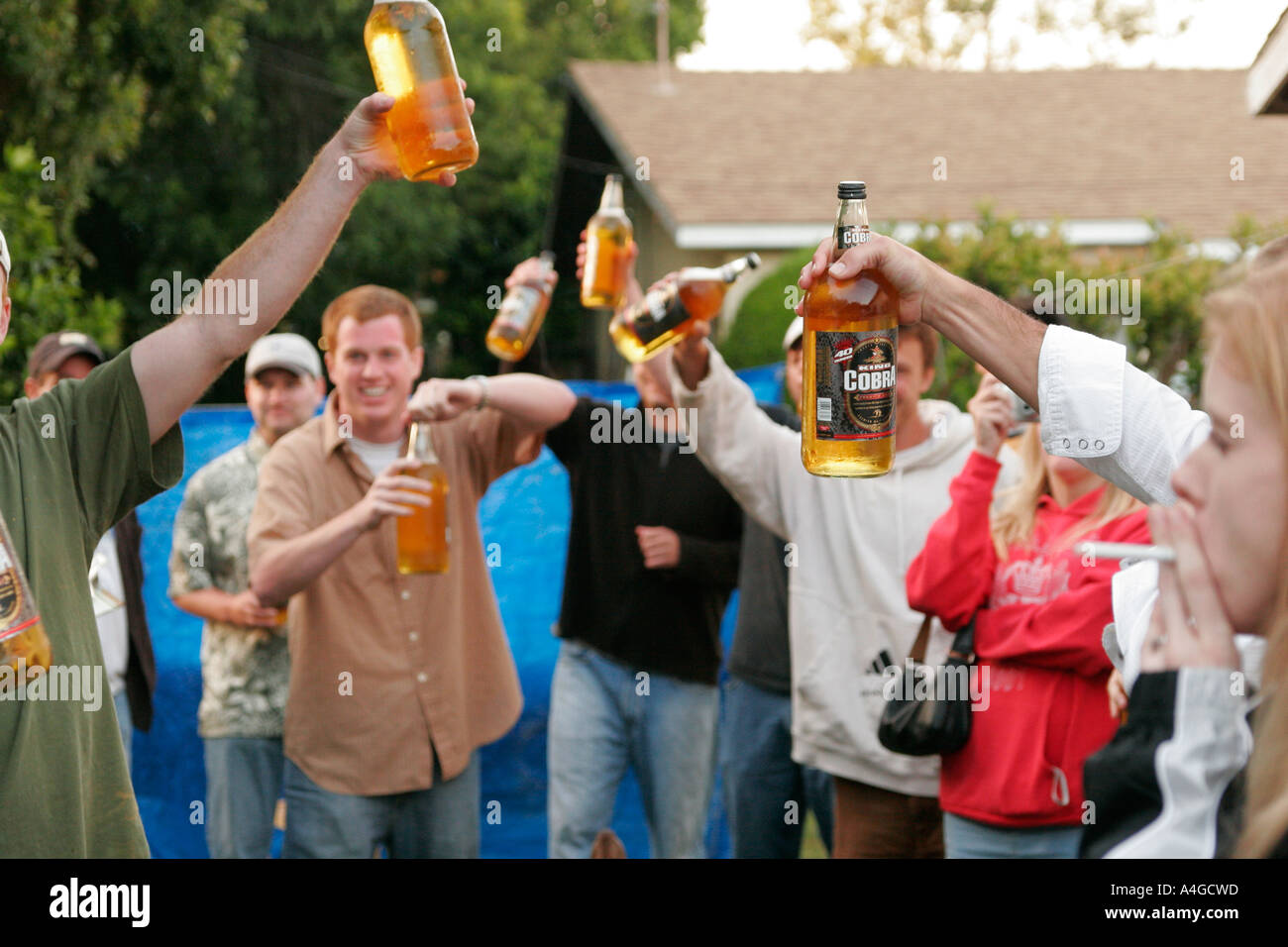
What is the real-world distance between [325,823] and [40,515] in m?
1.86

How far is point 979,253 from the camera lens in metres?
9.02

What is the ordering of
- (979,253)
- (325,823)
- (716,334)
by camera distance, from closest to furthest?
(325,823) → (979,253) → (716,334)

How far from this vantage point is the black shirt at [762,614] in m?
4.50

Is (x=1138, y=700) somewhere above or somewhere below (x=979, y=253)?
below

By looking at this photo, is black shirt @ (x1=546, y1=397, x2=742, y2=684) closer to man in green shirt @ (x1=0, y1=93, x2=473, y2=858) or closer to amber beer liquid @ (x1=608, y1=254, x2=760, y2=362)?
amber beer liquid @ (x1=608, y1=254, x2=760, y2=362)

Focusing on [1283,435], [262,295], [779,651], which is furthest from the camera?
[779,651]

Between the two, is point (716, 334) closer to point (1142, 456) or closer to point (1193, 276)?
point (1193, 276)

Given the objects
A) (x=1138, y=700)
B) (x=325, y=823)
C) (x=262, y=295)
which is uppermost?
(x=262, y=295)

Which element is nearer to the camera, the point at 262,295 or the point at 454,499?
the point at 262,295

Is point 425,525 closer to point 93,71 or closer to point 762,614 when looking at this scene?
point 762,614

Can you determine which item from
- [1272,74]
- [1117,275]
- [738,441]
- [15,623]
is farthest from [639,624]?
[1117,275]

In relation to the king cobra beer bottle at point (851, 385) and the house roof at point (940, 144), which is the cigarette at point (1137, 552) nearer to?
the king cobra beer bottle at point (851, 385)

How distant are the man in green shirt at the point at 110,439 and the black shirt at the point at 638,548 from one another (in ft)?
7.38

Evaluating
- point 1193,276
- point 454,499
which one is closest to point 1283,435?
point 454,499
